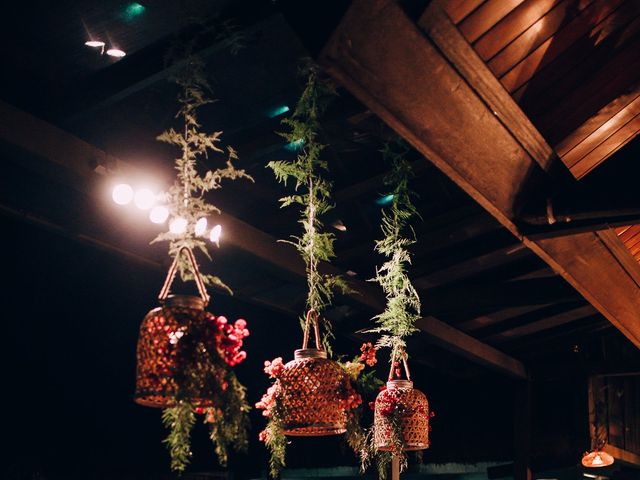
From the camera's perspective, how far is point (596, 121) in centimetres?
343

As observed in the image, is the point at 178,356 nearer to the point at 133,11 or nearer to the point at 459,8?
the point at 459,8

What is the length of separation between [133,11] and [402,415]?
201 cm

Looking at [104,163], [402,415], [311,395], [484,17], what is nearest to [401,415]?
[402,415]

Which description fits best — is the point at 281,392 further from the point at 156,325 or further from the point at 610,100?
the point at 610,100

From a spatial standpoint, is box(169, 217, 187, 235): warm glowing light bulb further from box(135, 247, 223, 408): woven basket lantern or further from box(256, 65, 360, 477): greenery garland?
box(256, 65, 360, 477): greenery garland

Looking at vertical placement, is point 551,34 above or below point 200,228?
above

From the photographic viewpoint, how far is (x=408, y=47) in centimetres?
223

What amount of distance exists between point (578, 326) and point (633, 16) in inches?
197

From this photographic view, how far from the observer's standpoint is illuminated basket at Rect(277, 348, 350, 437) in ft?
9.12

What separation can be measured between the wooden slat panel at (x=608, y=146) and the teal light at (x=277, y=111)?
139 centimetres

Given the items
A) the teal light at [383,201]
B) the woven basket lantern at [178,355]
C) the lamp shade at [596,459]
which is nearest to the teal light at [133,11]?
the woven basket lantern at [178,355]

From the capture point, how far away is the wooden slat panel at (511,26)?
2.59 m

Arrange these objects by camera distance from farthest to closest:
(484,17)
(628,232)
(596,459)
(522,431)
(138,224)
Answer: (522,431) → (596,459) → (628,232) → (138,224) → (484,17)

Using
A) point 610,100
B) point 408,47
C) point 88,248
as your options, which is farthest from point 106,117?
point 610,100
